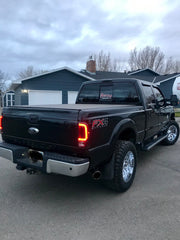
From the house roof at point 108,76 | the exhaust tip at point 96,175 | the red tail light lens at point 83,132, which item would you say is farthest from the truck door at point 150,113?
the house roof at point 108,76

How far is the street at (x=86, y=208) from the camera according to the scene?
2215 millimetres

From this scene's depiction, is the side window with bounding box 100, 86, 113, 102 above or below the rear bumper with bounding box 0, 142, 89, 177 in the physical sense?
above

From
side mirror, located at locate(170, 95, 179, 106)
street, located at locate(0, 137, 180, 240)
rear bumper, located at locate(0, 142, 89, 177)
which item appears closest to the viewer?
street, located at locate(0, 137, 180, 240)

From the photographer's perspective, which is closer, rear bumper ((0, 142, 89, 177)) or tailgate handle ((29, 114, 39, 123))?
rear bumper ((0, 142, 89, 177))

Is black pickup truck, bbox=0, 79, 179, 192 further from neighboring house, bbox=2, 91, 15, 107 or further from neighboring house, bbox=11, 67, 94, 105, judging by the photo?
neighboring house, bbox=2, 91, 15, 107

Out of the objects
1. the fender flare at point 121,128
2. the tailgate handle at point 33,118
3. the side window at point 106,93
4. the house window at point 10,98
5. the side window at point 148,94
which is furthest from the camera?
the house window at point 10,98

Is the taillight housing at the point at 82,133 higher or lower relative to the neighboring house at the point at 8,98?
lower

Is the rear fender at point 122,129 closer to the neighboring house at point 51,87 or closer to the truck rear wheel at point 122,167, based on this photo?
the truck rear wheel at point 122,167

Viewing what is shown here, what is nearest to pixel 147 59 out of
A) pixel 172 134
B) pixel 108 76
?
pixel 108 76

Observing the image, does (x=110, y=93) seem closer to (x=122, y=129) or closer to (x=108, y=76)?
(x=122, y=129)

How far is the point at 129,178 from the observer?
10.8ft

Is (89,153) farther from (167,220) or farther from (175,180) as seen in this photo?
(175,180)

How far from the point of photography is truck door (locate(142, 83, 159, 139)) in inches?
164

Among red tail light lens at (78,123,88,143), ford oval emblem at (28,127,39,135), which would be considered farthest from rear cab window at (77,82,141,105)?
ford oval emblem at (28,127,39,135)
